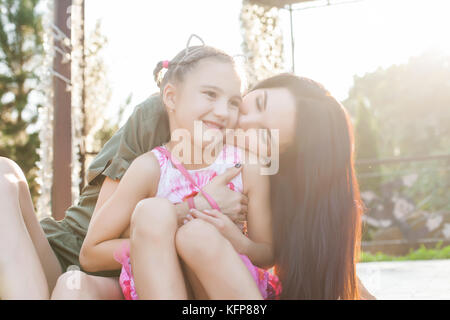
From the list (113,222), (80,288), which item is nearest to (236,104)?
(113,222)

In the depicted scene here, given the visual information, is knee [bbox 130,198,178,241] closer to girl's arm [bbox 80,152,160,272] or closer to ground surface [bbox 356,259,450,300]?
girl's arm [bbox 80,152,160,272]

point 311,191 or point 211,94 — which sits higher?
point 211,94

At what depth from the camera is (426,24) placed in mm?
10352

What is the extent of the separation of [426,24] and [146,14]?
23.2ft

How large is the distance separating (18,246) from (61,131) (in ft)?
9.35

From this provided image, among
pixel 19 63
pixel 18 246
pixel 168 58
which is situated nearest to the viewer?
pixel 18 246

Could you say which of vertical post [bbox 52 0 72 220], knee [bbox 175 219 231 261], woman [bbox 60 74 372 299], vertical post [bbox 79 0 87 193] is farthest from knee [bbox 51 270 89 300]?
vertical post [bbox 79 0 87 193]

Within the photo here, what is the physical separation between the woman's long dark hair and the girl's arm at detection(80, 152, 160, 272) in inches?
15.3

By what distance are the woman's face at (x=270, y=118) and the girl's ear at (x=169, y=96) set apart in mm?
207

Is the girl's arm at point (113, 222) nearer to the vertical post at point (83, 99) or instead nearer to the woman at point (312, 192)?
the woman at point (312, 192)

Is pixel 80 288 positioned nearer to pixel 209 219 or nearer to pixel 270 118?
pixel 209 219

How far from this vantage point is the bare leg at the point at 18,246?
1.16 m

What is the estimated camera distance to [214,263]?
3.54 feet

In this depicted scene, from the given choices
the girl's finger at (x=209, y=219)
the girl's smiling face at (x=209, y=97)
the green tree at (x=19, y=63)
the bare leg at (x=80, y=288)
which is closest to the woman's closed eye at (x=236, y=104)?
the girl's smiling face at (x=209, y=97)
